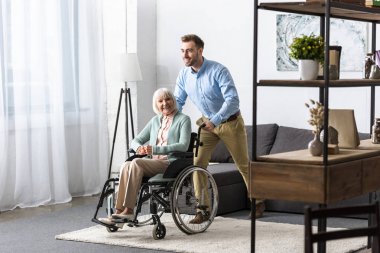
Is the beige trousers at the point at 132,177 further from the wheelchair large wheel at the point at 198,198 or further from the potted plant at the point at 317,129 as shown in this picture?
the potted plant at the point at 317,129

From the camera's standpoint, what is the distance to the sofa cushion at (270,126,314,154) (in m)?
7.91

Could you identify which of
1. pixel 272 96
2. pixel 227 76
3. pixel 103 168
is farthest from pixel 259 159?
pixel 103 168

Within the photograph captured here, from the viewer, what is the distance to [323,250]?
15.9ft

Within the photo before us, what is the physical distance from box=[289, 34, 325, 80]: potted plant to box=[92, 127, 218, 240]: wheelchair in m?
1.72

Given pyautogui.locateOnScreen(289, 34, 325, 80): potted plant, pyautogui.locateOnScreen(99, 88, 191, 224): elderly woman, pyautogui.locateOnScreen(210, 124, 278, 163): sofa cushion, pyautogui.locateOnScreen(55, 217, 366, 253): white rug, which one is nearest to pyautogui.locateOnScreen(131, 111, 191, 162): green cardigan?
pyautogui.locateOnScreen(99, 88, 191, 224): elderly woman

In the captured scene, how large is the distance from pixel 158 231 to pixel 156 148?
63 centimetres

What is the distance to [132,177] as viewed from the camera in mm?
6438

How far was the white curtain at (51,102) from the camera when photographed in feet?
26.3

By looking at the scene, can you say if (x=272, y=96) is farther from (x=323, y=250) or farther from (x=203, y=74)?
(x=323, y=250)

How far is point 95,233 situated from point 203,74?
1.50 meters

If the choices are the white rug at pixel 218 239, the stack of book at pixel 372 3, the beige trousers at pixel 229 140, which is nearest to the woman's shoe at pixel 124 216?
the white rug at pixel 218 239

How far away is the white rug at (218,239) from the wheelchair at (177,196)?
8cm

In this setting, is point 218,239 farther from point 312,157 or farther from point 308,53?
point 308,53

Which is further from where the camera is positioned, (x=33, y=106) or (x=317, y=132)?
(x=33, y=106)
